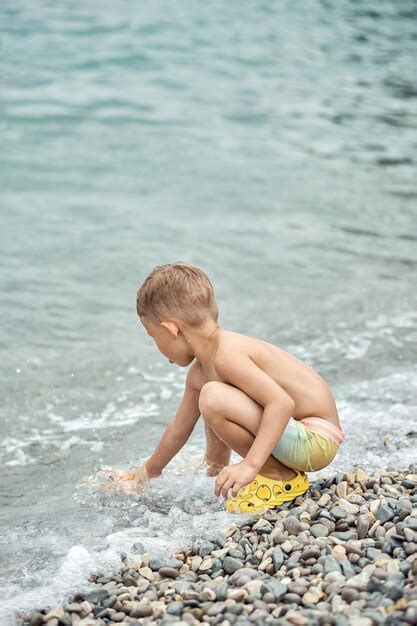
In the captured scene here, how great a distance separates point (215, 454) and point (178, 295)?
97cm

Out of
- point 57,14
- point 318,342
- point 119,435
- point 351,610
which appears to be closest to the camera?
point 351,610

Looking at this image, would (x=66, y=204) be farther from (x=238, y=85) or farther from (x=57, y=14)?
(x=57, y=14)

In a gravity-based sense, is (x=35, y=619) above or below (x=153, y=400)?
above

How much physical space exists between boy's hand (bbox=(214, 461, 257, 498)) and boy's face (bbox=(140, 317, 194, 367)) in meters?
0.53

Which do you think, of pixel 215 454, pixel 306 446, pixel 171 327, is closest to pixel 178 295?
pixel 171 327

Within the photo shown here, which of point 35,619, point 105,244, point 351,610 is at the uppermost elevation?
point 351,610

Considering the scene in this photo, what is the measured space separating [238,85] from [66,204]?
6.10 meters

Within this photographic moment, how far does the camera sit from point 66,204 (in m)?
9.99

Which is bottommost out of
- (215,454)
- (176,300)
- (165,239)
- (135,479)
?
(165,239)

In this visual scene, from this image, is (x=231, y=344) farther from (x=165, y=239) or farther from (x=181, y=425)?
(x=165, y=239)

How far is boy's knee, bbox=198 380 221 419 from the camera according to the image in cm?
403

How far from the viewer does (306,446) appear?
4141mm

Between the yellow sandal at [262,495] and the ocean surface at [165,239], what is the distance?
8 cm

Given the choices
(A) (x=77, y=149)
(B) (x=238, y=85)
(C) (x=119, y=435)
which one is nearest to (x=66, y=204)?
(A) (x=77, y=149)
